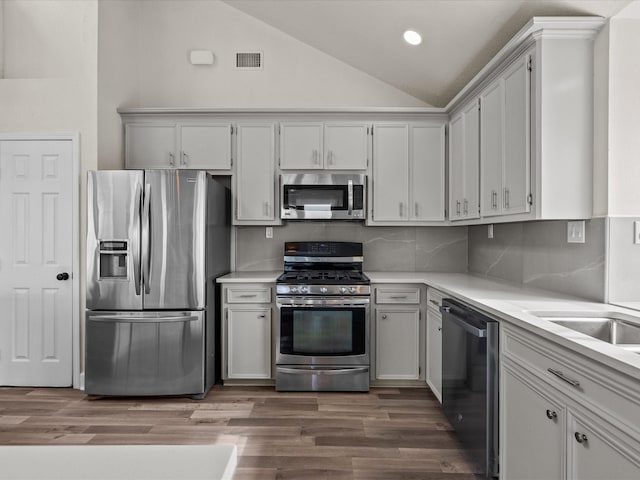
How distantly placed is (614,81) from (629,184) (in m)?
0.53

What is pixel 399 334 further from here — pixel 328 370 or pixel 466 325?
pixel 466 325

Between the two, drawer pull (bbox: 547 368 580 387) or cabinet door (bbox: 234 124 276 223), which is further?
cabinet door (bbox: 234 124 276 223)

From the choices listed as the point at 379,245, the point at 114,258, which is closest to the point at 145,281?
the point at 114,258

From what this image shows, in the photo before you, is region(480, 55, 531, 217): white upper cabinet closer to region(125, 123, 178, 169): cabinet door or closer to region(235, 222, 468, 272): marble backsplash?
region(235, 222, 468, 272): marble backsplash

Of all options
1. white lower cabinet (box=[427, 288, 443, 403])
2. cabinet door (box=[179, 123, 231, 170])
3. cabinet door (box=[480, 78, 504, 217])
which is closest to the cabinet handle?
cabinet door (box=[480, 78, 504, 217])

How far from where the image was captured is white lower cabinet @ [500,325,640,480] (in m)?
1.21

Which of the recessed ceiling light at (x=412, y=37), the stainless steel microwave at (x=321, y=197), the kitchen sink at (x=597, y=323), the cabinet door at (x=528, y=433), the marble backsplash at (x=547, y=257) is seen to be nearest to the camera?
the cabinet door at (x=528, y=433)

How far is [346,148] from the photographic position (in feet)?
12.9

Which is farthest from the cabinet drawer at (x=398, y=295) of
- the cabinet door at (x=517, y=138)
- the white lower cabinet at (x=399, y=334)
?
the cabinet door at (x=517, y=138)

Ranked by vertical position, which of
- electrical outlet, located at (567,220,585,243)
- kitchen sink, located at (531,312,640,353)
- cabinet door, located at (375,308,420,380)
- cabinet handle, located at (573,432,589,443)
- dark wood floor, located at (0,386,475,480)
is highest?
electrical outlet, located at (567,220,585,243)

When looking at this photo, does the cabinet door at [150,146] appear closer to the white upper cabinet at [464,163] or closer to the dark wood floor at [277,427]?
the dark wood floor at [277,427]

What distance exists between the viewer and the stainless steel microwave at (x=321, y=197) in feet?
12.6

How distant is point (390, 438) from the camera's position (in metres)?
2.67

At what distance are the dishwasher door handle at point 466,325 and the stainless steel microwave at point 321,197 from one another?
1412 millimetres
